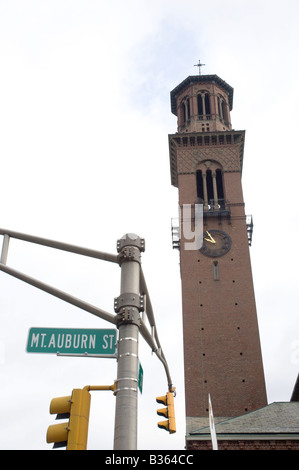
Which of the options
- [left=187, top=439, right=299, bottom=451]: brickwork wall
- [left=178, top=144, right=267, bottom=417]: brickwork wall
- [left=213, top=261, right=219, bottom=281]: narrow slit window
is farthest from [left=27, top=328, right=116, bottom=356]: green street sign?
[left=213, top=261, right=219, bottom=281]: narrow slit window

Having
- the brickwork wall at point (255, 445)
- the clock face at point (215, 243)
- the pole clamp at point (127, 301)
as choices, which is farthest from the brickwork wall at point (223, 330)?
the pole clamp at point (127, 301)

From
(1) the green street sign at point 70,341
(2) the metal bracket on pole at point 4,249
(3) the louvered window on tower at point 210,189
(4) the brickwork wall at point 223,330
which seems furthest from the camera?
(3) the louvered window on tower at point 210,189

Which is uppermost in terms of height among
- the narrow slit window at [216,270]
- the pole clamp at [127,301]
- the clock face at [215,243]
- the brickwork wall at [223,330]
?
the clock face at [215,243]

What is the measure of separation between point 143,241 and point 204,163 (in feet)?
129

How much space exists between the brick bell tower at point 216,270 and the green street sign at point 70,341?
25.5 metres

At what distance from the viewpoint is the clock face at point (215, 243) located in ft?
130

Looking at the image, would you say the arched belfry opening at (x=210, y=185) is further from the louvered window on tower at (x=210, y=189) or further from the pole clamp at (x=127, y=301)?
the pole clamp at (x=127, y=301)

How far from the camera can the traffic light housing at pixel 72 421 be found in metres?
6.01

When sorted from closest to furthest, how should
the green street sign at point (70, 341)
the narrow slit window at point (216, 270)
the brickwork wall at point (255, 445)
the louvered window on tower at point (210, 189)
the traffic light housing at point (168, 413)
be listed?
the green street sign at point (70, 341)
the traffic light housing at point (168, 413)
the brickwork wall at point (255, 445)
the narrow slit window at point (216, 270)
the louvered window on tower at point (210, 189)

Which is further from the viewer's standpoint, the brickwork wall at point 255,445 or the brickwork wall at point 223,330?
the brickwork wall at point 223,330

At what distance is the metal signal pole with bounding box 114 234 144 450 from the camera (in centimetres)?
630

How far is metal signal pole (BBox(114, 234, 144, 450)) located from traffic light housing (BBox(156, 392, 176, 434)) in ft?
4.72

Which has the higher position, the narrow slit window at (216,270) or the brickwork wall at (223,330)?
the narrow slit window at (216,270)

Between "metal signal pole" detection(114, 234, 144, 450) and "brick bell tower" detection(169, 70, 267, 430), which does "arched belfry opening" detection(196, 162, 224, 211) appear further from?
"metal signal pole" detection(114, 234, 144, 450)
